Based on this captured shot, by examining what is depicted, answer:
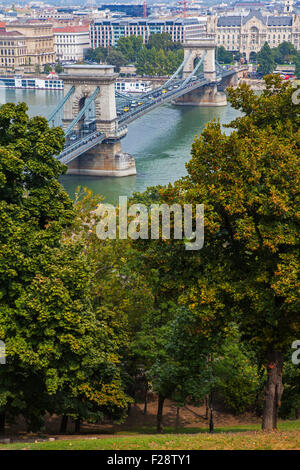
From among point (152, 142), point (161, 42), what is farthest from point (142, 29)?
point (152, 142)

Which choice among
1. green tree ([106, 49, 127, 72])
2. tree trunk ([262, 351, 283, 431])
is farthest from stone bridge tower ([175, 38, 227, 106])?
tree trunk ([262, 351, 283, 431])

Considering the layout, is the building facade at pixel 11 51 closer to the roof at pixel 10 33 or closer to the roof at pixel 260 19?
the roof at pixel 10 33

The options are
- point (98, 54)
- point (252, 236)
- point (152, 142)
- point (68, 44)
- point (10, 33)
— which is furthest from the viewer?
point (68, 44)

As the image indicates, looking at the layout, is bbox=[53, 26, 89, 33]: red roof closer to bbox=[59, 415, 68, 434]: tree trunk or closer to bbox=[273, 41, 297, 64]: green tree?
bbox=[273, 41, 297, 64]: green tree

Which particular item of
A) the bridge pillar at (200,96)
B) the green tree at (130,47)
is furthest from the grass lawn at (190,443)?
the green tree at (130,47)

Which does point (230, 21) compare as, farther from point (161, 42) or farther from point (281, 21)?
point (161, 42)

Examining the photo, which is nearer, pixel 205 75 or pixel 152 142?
pixel 152 142
